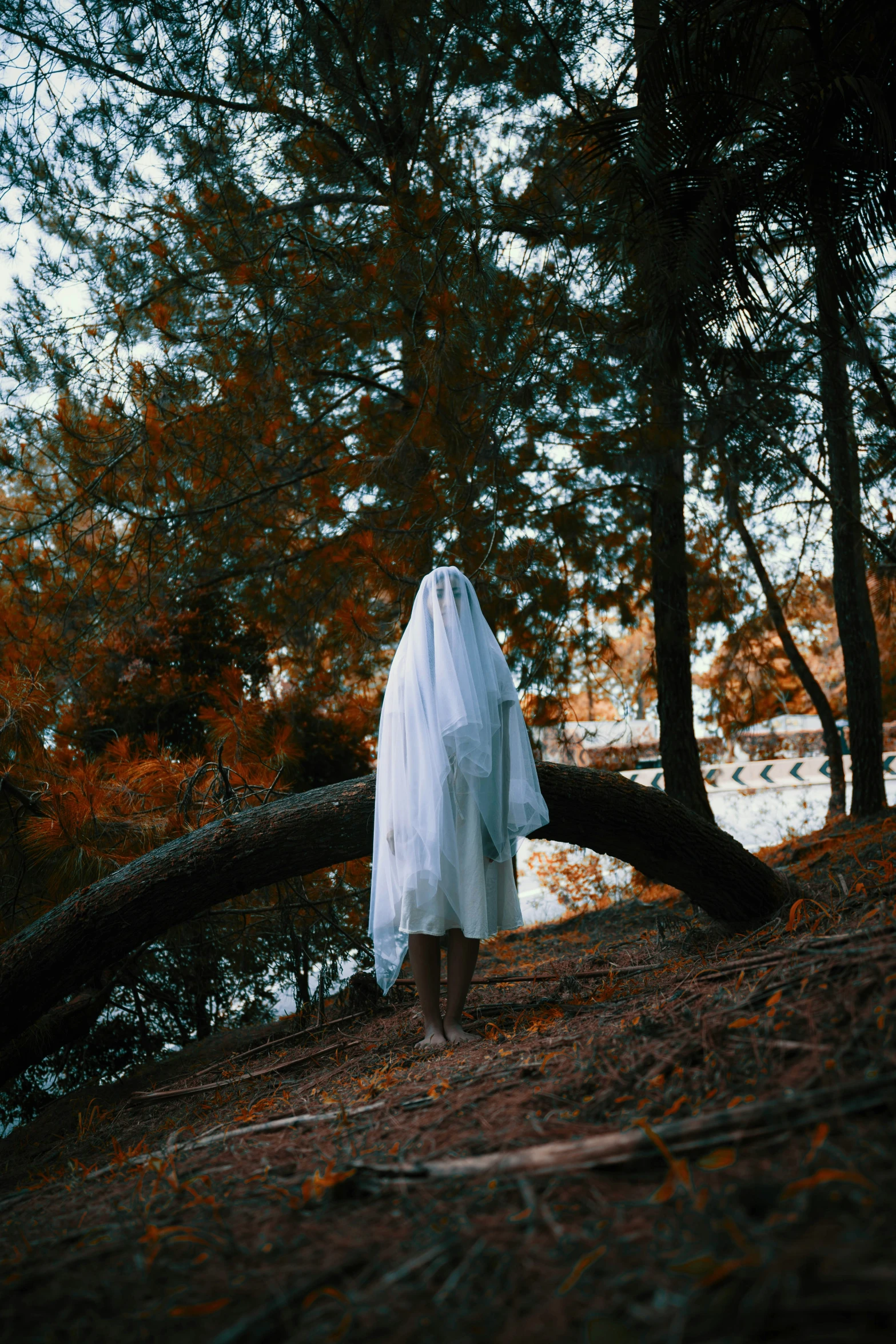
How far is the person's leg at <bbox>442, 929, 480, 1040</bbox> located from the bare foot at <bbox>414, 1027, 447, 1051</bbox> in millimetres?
26

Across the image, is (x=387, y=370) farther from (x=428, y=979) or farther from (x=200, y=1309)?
(x=200, y=1309)

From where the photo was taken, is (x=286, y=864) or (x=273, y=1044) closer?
(x=286, y=864)

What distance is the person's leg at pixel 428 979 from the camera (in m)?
3.28

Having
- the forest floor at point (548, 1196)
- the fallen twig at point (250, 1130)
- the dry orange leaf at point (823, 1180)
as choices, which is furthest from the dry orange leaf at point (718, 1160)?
the fallen twig at point (250, 1130)

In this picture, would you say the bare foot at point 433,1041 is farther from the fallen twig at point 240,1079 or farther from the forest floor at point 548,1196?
the fallen twig at point 240,1079

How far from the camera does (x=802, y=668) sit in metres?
8.66

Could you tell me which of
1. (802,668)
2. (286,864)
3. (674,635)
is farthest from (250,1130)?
(802,668)

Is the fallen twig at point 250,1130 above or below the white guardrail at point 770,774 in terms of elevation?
below

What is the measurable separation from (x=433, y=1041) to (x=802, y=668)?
21.7ft

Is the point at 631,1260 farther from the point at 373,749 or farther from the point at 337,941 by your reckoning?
the point at 373,749

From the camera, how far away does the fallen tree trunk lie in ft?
10.8

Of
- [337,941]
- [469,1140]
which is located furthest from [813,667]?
[469,1140]

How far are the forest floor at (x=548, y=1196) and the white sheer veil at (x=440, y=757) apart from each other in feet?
2.16

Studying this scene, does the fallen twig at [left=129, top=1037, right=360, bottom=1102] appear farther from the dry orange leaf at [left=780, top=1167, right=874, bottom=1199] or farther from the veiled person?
the dry orange leaf at [left=780, top=1167, right=874, bottom=1199]
